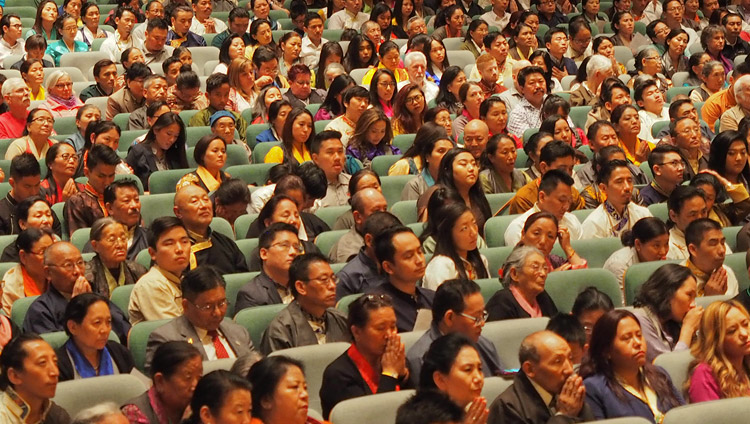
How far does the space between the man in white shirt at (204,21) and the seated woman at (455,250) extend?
13.2ft

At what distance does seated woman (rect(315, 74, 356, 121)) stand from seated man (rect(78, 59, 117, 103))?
1.19 meters

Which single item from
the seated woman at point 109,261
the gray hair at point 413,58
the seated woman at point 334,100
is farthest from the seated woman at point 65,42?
the seated woman at point 109,261

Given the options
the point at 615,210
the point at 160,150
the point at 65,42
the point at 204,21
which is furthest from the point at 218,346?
the point at 204,21

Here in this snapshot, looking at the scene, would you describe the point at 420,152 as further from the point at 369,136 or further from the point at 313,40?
the point at 313,40

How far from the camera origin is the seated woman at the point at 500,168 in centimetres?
554

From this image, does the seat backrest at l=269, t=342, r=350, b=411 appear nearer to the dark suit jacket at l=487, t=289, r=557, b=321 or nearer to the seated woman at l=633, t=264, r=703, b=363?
the dark suit jacket at l=487, t=289, r=557, b=321

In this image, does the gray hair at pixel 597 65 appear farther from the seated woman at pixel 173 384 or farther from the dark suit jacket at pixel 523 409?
the seated woman at pixel 173 384

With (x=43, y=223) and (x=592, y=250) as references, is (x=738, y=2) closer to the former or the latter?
(x=592, y=250)

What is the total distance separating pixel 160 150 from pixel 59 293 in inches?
63.5

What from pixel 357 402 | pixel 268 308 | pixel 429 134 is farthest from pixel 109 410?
pixel 429 134

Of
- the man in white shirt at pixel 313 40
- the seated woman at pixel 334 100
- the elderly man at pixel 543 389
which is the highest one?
the elderly man at pixel 543 389

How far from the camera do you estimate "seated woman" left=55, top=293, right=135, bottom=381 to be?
151 inches

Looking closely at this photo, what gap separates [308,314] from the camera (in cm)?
409

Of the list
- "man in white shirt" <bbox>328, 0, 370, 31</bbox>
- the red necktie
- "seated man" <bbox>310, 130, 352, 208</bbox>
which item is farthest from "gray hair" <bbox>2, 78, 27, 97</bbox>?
the red necktie
